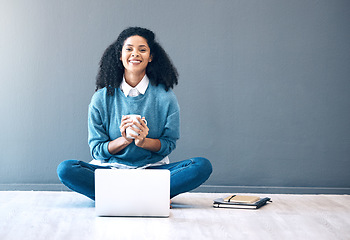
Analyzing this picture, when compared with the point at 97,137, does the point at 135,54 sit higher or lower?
higher

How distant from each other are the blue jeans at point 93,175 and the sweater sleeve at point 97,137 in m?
0.09

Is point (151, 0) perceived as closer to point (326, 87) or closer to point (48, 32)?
point (48, 32)

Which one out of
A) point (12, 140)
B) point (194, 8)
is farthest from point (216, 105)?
point (12, 140)

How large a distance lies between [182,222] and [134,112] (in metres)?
0.72

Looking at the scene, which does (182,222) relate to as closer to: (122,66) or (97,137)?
(97,137)

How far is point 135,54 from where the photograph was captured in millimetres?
2574

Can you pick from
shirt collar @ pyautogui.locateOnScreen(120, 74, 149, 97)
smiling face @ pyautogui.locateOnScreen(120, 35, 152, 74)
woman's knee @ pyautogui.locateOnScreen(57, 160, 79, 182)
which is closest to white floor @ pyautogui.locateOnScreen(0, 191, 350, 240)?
woman's knee @ pyautogui.locateOnScreen(57, 160, 79, 182)

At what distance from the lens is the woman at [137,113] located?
8.17 ft

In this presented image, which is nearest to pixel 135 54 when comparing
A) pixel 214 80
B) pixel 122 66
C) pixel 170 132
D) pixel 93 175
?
pixel 122 66

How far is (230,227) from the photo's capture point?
6.73ft

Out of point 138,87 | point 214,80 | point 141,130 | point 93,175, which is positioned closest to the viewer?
point 141,130

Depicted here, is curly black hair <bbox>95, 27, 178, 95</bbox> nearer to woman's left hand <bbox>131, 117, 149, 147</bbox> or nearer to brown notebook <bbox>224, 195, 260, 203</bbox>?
woman's left hand <bbox>131, 117, 149, 147</bbox>

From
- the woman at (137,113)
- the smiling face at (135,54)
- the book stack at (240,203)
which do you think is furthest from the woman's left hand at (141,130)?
the book stack at (240,203)

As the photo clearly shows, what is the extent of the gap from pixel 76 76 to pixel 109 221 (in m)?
1.36
